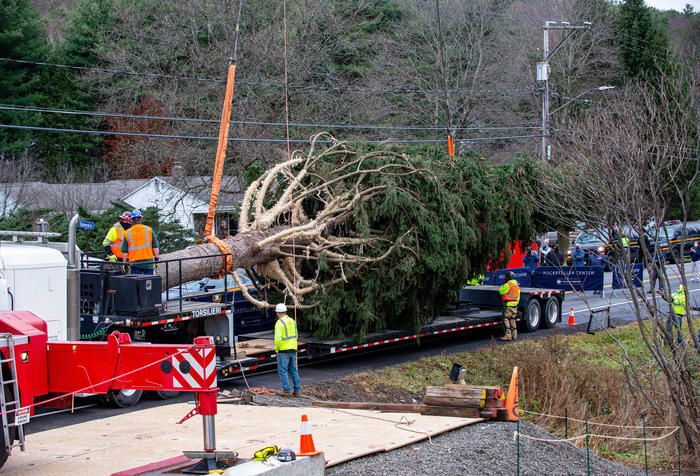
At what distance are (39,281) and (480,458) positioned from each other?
6095mm

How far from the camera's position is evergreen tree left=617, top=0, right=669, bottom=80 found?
43875mm

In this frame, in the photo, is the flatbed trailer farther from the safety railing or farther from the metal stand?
the metal stand

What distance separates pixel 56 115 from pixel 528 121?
74.6ft

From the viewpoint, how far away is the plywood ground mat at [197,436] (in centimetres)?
898

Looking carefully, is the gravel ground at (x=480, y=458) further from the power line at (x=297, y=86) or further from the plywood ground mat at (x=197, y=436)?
the power line at (x=297, y=86)

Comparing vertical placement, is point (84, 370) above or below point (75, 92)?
below

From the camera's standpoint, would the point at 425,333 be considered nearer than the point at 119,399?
No

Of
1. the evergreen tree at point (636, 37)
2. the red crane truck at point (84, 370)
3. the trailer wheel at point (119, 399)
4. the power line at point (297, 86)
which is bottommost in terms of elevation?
the trailer wheel at point (119, 399)

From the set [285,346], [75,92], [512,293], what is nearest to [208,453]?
[285,346]

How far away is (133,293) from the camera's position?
14.0 meters

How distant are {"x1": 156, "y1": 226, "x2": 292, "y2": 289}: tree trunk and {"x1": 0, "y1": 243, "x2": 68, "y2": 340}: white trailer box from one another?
3.11 metres

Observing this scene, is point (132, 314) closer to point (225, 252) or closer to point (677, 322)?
point (225, 252)

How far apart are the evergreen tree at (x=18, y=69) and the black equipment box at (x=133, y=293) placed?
78.0 feet

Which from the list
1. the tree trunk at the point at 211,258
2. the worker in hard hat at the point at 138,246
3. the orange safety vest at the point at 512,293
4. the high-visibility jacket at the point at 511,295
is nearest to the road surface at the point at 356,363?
the high-visibility jacket at the point at 511,295
